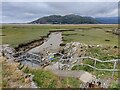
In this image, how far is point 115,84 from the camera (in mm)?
9078

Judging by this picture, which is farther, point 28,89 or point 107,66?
point 107,66

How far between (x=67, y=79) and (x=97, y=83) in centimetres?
120

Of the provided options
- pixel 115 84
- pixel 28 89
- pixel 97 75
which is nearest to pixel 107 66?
pixel 97 75

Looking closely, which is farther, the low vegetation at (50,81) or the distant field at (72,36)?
the distant field at (72,36)

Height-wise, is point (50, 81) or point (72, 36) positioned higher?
point (50, 81)

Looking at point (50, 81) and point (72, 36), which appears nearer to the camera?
point (50, 81)

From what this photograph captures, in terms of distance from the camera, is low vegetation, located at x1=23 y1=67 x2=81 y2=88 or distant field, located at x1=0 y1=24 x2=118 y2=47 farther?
distant field, located at x1=0 y1=24 x2=118 y2=47

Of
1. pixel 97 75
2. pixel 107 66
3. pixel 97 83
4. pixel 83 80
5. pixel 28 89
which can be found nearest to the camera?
pixel 28 89

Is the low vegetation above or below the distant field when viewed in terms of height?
above

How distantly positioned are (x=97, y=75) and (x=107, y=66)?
1.92 m

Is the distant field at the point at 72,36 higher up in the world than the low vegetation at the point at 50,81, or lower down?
lower down

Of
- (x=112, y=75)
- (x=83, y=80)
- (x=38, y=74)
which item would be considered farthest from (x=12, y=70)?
(x=112, y=75)

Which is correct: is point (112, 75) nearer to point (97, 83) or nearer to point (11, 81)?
point (97, 83)

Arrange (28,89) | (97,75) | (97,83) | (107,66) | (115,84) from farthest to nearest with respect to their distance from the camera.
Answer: (107,66), (97,75), (97,83), (115,84), (28,89)
